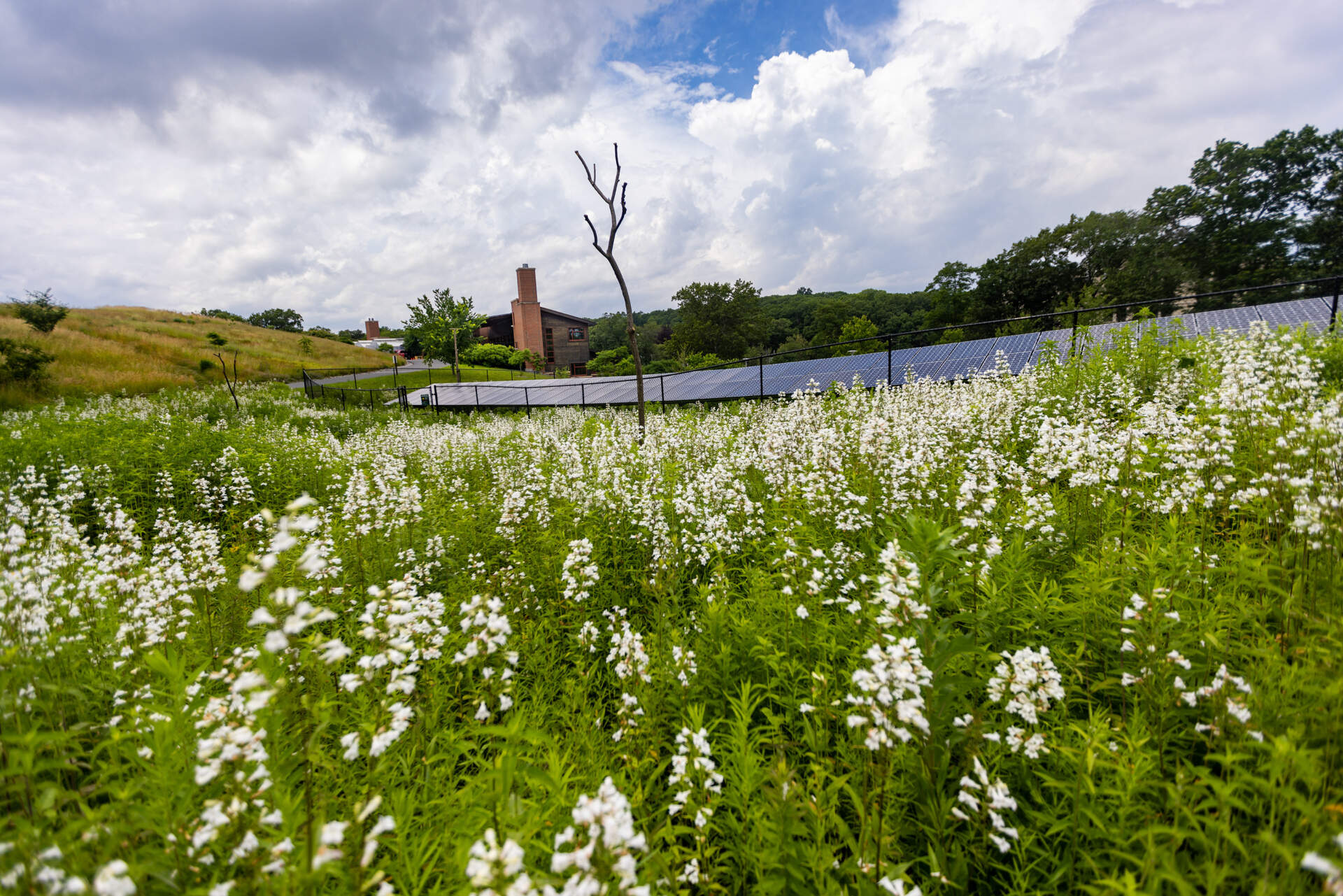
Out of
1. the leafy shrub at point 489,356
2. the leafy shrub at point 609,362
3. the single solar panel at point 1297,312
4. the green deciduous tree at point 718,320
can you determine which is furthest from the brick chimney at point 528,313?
the single solar panel at point 1297,312

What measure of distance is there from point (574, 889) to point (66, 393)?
37768mm

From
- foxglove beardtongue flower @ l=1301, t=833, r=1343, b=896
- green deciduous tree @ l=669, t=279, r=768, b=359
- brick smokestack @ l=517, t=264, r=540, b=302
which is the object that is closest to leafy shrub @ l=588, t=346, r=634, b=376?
green deciduous tree @ l=669, t=279, r=768, b=359

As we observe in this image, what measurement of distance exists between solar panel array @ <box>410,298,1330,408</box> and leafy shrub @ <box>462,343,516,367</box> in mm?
45561

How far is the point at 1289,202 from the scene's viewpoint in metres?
39.2

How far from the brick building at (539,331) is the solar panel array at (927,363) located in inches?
2182

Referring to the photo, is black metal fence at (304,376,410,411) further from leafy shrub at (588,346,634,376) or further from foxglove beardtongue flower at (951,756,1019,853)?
leafy shrub at (588,346,634,376)

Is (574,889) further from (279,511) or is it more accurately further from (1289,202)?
(1289,202)

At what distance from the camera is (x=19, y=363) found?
23297mm

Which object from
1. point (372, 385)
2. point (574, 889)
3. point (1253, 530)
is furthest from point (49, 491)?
point (372, 385)

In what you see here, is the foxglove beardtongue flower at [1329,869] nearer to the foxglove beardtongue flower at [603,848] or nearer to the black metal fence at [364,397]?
the foxglove beardtongue flower at [603,848]

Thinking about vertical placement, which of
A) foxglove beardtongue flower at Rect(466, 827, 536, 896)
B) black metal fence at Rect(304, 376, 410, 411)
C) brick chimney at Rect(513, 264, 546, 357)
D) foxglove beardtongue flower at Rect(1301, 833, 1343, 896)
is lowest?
foxglove beardtongue flower at Rect(466, 827, 536, 896)

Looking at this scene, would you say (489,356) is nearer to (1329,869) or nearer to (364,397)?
(364,397)

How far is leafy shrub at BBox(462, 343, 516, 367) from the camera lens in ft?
233

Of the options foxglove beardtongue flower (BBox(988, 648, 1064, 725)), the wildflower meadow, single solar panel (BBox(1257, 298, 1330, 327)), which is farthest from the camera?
single solar panel (BBox(1257, 298, 1330, 327))
